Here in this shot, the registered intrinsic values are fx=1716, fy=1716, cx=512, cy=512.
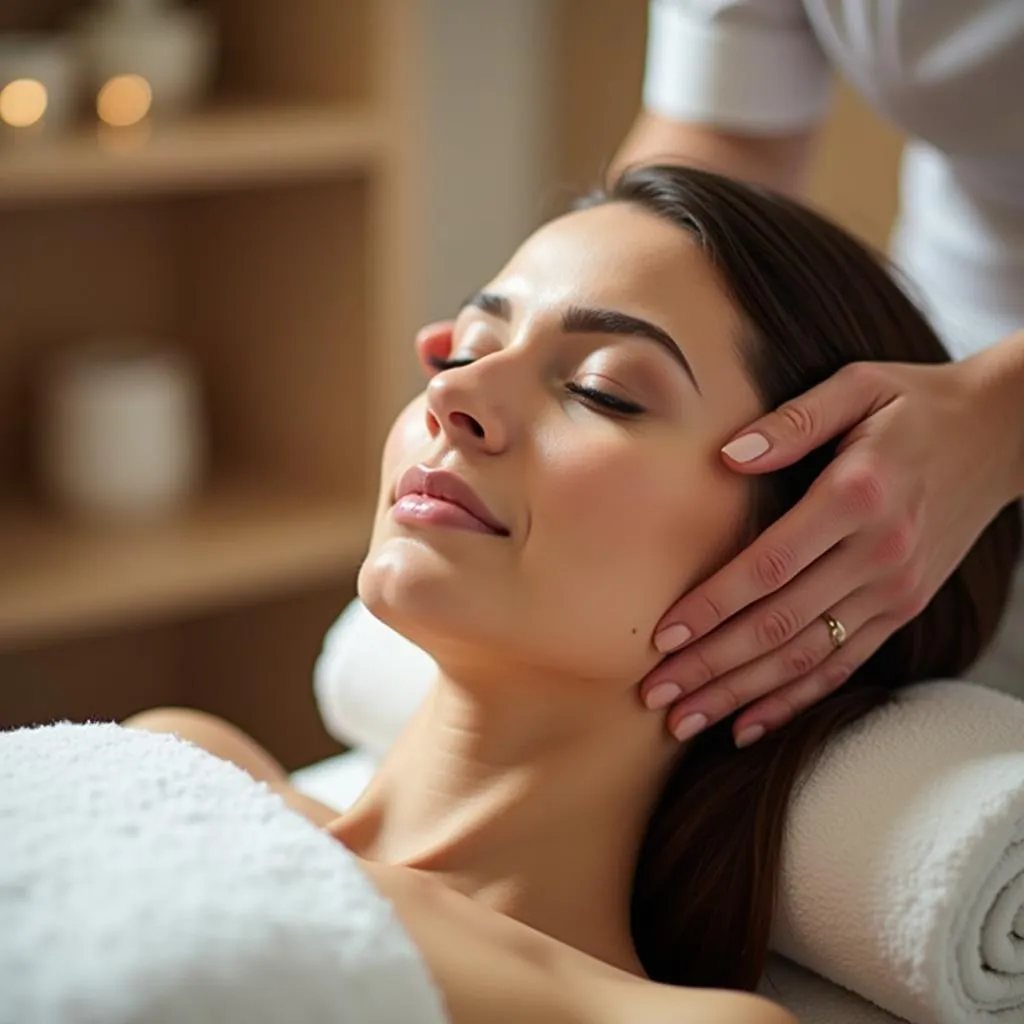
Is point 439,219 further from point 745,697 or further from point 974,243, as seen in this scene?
point 745,697

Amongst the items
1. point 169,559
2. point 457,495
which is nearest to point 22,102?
point 169,559

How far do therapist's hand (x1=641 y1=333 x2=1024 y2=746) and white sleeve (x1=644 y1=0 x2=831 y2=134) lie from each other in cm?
44

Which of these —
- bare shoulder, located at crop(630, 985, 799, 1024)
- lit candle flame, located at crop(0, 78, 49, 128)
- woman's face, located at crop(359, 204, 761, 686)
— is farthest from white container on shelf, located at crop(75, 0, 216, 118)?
bare shoulder, located at crop(630, 985, 799, 1024)

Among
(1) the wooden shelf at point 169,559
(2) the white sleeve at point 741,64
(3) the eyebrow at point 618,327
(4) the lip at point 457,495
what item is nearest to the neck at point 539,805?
(4) the lip at point 457,495

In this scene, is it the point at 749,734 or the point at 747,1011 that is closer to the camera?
the point at 747,1011

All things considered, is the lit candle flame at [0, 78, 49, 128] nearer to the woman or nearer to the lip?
the woman

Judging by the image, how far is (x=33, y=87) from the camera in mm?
1907

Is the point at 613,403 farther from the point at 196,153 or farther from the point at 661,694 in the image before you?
the point at 196,153

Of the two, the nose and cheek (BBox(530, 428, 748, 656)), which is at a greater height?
the nose

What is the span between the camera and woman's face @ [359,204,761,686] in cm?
100

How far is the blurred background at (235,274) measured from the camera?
2.03 meters

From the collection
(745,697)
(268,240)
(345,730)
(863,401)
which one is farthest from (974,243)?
(268,240)

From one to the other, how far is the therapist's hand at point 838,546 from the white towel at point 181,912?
0.29 meters

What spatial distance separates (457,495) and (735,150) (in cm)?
63
